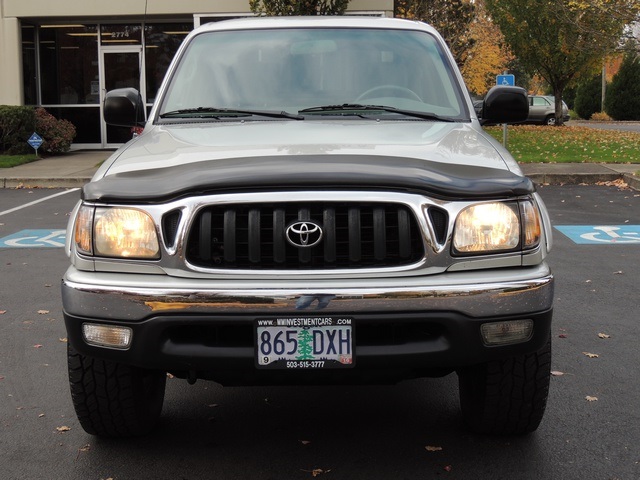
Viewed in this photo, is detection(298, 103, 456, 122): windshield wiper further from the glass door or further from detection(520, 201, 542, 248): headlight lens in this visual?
the glass door

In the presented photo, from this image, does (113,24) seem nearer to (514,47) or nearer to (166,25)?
(166,25)

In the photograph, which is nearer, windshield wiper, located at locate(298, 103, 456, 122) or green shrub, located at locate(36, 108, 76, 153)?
windshield wiper, located at locate(298, 103, 456, 122)

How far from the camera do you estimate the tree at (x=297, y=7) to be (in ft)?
61.7

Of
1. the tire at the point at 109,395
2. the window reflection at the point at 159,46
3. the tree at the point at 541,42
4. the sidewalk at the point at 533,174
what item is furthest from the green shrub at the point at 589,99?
the tire at the point at 109,395

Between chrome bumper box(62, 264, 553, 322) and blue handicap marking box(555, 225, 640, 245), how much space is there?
249 inches

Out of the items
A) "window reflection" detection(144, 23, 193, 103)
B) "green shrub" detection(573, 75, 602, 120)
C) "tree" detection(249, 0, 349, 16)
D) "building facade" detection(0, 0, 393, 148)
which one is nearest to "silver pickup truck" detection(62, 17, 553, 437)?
"tree" detection(249, 0, 349, 16)

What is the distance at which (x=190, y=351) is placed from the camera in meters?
3.21

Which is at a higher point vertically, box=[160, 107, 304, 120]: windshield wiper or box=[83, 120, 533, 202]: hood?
box=[160, 107, 304, 120]: windshield wiper

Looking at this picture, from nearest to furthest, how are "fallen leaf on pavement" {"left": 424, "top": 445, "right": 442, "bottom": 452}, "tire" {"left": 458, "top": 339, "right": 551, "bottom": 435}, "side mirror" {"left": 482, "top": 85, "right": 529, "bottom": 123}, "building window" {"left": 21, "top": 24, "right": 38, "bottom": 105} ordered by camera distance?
"tire" {"left": 458, "top": 339, "right": 551, "bottom": 435}
"fallen leaf on pavement" {"left": 424, "top": 445, "right": 442, "bottom": 452}
"side mirror" {"left": 482, "top": 85, "right": 529, "bottom": 123}
"building window" {"left": 21, "top": 24, "right": 38, "bottom": 105}

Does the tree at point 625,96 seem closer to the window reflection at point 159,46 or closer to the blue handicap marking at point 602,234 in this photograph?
the window reflection at point 159,46

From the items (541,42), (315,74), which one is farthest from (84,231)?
(541,42)

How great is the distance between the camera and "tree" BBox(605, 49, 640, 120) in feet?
165

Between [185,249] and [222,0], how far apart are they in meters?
17.9

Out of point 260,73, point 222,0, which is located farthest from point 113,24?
point 260,73
